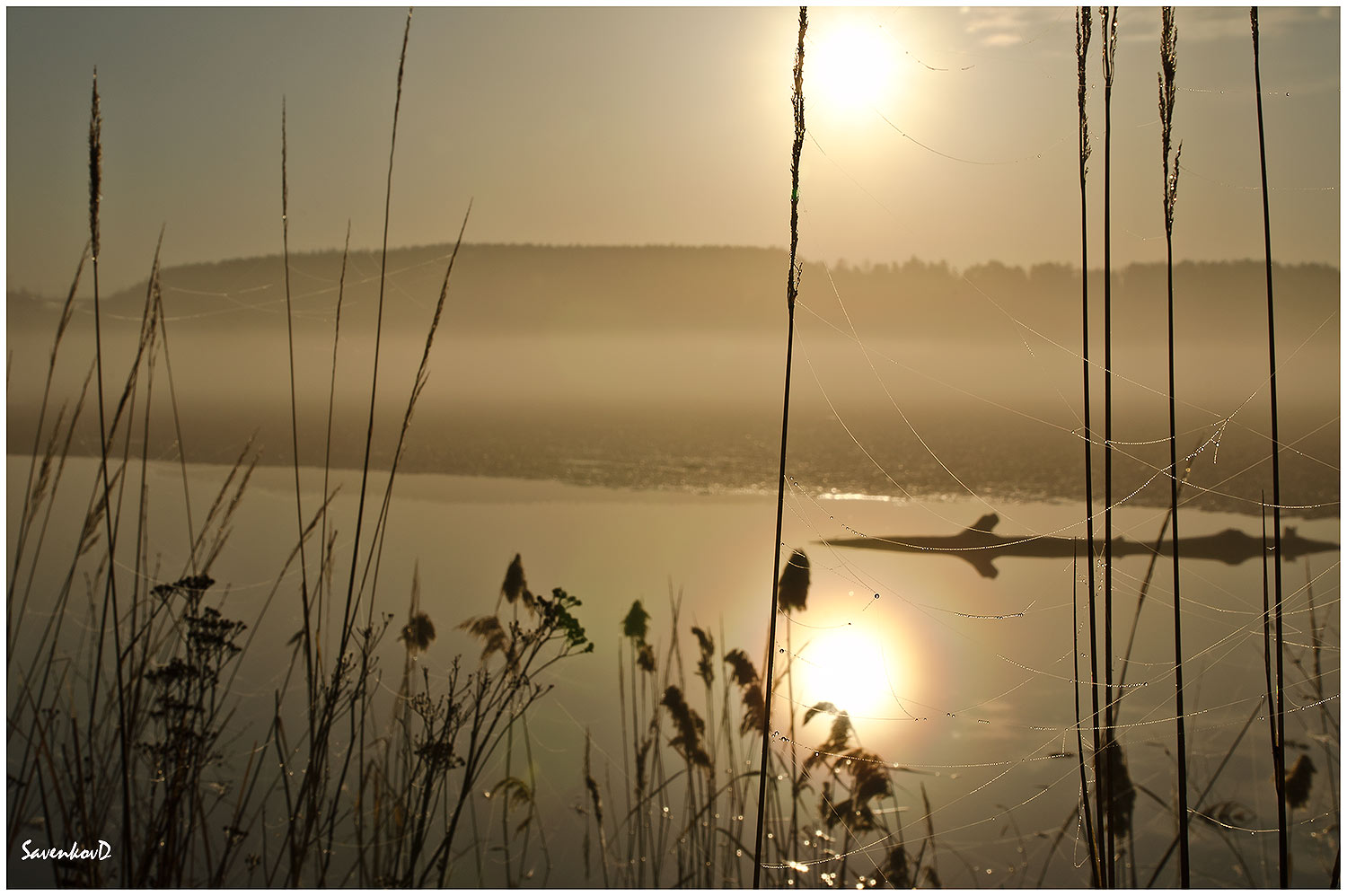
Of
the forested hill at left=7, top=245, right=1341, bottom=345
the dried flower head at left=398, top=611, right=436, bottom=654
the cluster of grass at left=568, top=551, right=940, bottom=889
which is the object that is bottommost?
the cluster of grass at left=568, top=551, right=940, bottom=889

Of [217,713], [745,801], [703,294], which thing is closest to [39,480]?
[217,713]

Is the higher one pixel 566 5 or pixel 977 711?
pixel 566 5

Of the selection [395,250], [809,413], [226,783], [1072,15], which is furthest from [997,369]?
[226,783]

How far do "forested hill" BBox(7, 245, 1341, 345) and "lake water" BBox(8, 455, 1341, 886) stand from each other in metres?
0.50

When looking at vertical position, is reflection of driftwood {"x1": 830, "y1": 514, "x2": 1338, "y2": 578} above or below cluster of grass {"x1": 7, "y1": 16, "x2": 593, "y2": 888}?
above

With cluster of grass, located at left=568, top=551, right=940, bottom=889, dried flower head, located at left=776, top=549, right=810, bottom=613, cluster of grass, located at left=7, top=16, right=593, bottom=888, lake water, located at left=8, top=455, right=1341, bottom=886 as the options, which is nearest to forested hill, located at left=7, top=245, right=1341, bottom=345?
cluster of grass, located at left=7, top=16, right=593, bottom=888

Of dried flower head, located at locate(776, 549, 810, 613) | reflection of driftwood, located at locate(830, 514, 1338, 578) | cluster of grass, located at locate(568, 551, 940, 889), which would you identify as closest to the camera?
cluster of grass, located at locate(568, 551, 940, 889)

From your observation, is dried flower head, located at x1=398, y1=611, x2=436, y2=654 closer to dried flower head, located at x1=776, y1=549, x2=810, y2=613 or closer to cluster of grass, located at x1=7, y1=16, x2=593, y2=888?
cluster of grass, located at x1=7, y1=16, x2=593, y2=888

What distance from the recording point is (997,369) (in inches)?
90.4

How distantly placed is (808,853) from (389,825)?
2.84 feet

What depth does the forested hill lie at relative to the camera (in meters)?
2.04

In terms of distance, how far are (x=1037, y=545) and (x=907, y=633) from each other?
559 mm

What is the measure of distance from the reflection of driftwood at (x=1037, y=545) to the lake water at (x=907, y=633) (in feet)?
0.10

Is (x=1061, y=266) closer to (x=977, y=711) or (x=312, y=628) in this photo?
(x=977, y=711)
